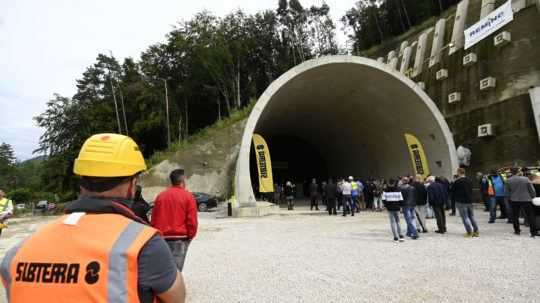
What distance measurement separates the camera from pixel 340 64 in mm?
16625

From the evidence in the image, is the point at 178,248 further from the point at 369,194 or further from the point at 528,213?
the point at 369,194

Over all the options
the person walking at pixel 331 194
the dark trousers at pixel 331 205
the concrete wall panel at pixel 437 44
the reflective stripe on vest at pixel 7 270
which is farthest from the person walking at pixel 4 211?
the concrete wall panel at pixel 437 44

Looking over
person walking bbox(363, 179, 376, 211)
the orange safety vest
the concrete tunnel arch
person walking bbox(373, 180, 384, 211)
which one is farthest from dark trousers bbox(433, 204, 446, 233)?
the orange safety vest

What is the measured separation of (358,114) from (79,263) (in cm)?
2107

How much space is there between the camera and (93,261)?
3.96ft

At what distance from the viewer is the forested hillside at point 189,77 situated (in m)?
34.7

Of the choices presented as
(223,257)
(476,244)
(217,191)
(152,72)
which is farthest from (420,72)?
(152,72)

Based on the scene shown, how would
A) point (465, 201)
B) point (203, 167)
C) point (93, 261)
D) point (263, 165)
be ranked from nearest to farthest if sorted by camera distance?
point (93, 261), point (465, 201), point (263, 165), point (203, 167)

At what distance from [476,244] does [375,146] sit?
15326 millimetres

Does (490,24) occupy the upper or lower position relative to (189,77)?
lower

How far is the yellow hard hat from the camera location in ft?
4.84

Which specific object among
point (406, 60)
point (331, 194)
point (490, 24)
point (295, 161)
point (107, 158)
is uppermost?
point (406, 60)

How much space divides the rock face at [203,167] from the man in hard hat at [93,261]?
925 inches

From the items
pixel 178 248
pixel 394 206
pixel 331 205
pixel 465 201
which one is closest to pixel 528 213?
pixel 465 201
